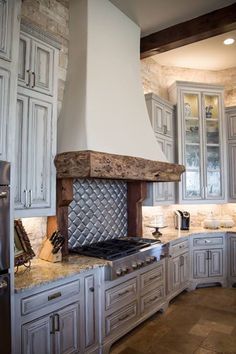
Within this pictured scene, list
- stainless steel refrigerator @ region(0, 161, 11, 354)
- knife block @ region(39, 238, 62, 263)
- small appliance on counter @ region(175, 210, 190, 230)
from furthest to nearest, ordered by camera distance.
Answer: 1. small appliance on counter @ region(175, 210, 190, 230)
2. knife block @ region(39, 238, 62, 263)
3. stainless steel refrigerator @ region(0, 161, 11, 354)

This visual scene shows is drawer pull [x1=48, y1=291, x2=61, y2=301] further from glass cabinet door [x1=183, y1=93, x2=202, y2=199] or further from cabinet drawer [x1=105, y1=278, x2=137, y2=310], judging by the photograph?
glass cabinet door [x1=183, y1=93, x2=202, y2=199]

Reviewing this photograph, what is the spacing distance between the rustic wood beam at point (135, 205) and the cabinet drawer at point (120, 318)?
3.58 ft

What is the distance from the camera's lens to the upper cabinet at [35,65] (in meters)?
2.30

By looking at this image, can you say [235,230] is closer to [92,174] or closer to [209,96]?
[209,96]

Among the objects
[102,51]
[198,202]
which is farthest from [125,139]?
[198,202]

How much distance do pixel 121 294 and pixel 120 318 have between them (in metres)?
0.23

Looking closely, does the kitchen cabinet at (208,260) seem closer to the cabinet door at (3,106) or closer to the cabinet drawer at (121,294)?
the cabinet drawer at (121,294)

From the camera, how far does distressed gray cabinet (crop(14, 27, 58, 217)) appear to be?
222 cm

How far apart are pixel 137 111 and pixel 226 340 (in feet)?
8.62

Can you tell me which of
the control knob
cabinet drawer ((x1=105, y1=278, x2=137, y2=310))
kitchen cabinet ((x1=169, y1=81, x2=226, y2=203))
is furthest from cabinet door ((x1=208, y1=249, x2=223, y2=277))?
the control knob

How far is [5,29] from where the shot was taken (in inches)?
73.6

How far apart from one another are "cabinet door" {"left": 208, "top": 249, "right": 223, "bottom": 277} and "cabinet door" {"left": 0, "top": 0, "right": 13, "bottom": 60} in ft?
12.4

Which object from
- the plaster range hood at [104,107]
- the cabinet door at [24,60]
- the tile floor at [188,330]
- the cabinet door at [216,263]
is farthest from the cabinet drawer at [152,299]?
the cabinet door at [24,60]

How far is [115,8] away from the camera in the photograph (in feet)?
10.8
